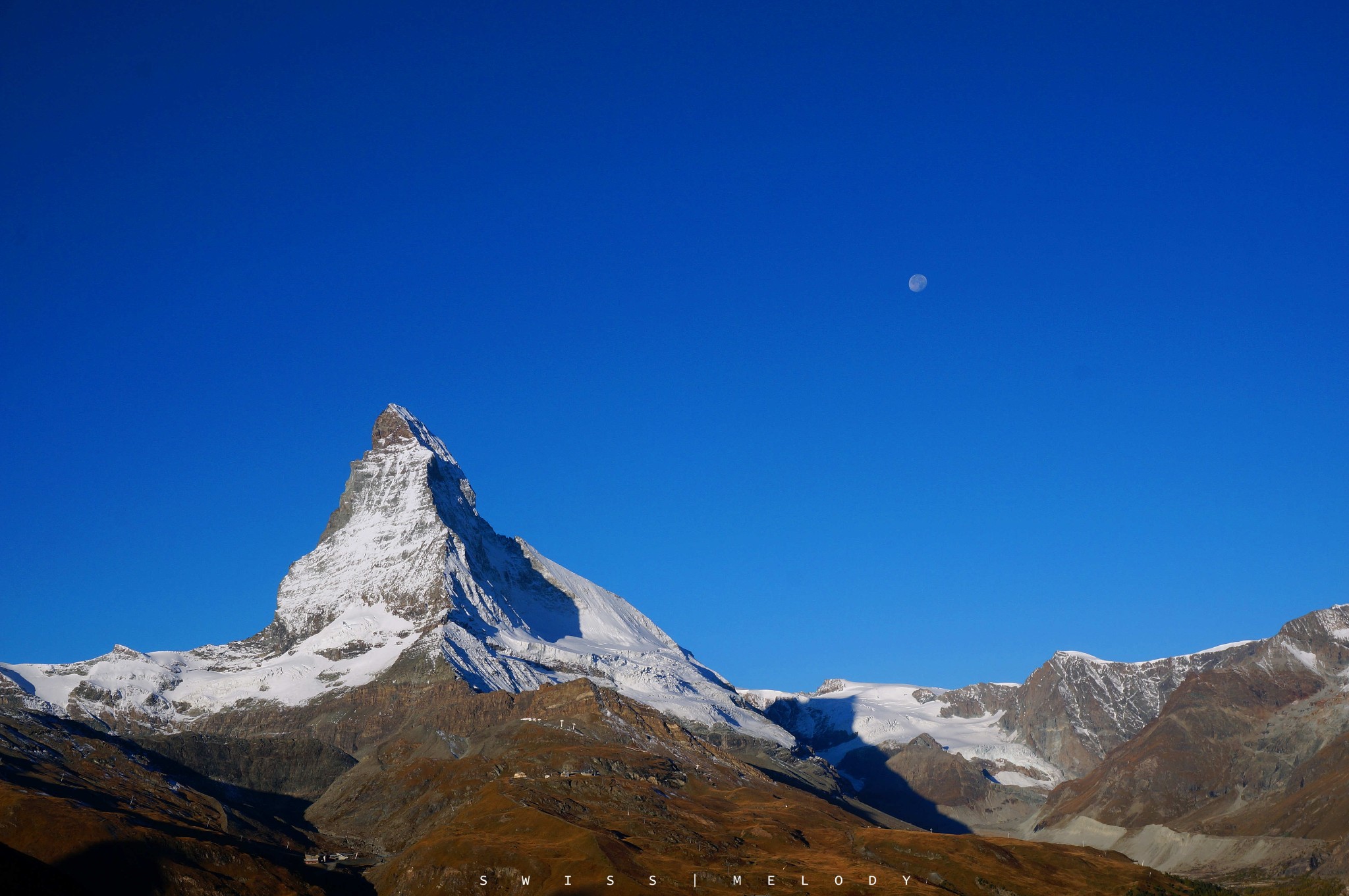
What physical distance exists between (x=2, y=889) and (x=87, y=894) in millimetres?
23417

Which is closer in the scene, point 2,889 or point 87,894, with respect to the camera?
point 2,889

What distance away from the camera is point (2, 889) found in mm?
156875

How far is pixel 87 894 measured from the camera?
587 feet
